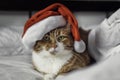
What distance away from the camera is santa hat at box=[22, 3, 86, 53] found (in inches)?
38.8

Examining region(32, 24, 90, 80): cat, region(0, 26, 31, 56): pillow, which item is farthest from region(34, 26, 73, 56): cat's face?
region(0, 26, 31, 56): pillow

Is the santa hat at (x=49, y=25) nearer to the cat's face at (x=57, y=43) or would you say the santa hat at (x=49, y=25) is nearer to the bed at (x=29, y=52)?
the cat's face at (x=57, y=43)

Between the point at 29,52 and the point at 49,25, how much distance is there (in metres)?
0.44

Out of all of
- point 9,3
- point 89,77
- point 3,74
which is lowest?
point 3,74

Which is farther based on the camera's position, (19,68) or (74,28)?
(19,68)

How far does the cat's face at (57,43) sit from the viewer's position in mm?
973

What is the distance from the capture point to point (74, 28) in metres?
0.98

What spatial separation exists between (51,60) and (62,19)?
0.18 m

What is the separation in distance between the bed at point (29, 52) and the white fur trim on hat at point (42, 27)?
0.15m

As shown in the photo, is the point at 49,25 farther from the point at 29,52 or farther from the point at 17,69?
the point at 29,52

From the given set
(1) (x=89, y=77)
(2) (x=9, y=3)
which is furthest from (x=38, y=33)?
(1) (x=89, y=77)

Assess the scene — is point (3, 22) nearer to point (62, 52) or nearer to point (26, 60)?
point (26, 60)

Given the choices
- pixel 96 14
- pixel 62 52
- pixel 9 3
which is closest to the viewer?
pixel 62 52

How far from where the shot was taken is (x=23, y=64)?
1.18 meters
